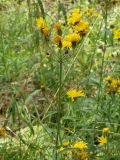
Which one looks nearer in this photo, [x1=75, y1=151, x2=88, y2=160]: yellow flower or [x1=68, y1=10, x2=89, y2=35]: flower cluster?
[x1=75, y1=151, x2=88, y2=160]: yellow flower

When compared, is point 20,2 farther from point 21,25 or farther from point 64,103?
point 64,103

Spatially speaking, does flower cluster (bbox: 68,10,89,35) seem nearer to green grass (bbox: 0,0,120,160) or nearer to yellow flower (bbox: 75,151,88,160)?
green grass (bbox: 0,0,120,160)

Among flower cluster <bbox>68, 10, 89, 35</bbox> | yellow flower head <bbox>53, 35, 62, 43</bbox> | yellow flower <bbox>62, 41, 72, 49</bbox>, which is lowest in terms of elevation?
yellow flower <bbox>62, 41, 72, 49</bbox>

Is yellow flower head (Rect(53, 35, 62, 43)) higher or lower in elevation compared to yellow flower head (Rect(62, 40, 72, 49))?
→ higher

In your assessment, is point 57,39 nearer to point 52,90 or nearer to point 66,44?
point 66,44

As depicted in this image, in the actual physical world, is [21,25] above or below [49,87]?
above

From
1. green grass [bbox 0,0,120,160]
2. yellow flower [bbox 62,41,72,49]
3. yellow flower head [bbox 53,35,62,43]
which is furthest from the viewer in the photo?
green grass [bbox 0,0,120,160]

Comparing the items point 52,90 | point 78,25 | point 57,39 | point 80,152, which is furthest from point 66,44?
point 52,90

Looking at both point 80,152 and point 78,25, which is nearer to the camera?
point 80,152

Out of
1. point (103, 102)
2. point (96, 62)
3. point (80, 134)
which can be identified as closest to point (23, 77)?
point (96, 62)

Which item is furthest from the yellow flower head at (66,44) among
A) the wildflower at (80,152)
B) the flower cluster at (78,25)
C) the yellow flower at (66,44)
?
the wildflower at (80,152)

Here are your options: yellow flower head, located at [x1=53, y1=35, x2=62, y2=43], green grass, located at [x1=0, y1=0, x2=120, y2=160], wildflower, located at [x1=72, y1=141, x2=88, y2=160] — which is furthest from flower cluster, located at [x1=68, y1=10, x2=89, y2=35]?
wildflower, located at [x1=72, y1=141, x2=88, y2=160]
